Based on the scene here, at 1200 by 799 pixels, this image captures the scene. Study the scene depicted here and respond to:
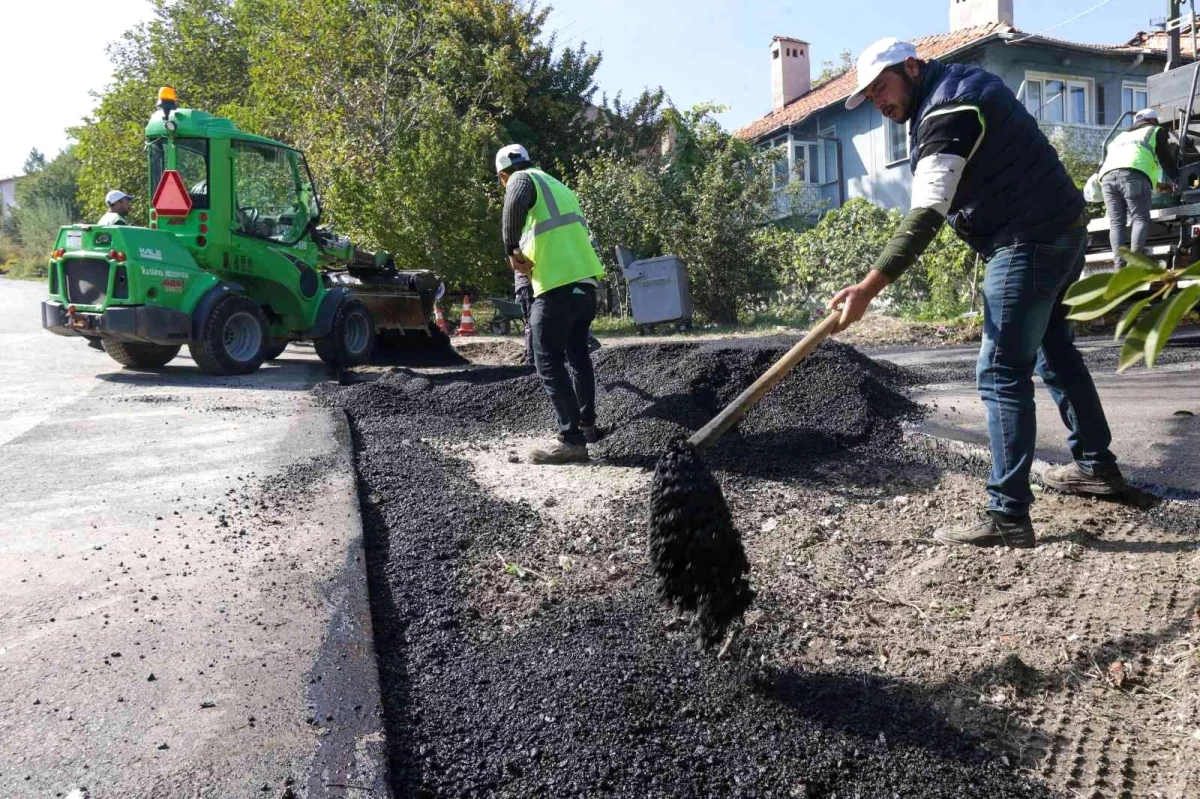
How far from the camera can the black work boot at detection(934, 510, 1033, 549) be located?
10.8 ft

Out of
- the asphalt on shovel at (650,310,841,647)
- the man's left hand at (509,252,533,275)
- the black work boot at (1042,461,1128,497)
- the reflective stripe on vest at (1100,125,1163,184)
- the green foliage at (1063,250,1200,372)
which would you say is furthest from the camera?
the reflective stripe on vest at (1100,125,1163,184)

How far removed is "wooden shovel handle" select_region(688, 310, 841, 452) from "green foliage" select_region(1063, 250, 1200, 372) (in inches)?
66.3

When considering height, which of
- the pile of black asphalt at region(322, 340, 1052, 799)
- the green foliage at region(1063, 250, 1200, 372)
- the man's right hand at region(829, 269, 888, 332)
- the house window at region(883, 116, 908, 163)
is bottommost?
the pile of black asphalt at region(322, 340, 1052, 799)

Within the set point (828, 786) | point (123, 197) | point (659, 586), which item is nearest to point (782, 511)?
point (659, 586)

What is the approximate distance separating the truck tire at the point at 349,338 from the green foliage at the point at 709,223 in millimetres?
7334

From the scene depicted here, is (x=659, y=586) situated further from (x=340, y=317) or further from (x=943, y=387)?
(x=340, y=317)

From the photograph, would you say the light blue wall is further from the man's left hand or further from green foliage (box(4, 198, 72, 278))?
green foliage (box(4, 198, 72, 278))

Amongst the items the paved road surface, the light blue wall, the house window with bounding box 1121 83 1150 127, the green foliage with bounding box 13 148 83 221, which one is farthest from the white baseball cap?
the green foliage with bounding box 13 148 83 221

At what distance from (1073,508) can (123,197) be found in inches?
418

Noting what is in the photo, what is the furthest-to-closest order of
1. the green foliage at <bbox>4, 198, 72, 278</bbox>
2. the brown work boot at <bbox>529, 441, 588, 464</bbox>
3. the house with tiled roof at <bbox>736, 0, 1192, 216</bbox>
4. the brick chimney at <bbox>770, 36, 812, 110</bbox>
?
the green foliage at <bbox>4, 198, 72, 278</bbox> < the brick chimney at <bbox>770, 36, 812, 110</bbox> < the house with tiled roof at <bbox>736, 0, 1192, 216</bbox> < the brown work boot at <bbox>529, 441, 588, 464</bbox>

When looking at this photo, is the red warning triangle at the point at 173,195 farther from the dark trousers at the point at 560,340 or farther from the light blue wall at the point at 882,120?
the light blue wall at the point at 882,120

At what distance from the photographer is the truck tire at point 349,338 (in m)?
10.6

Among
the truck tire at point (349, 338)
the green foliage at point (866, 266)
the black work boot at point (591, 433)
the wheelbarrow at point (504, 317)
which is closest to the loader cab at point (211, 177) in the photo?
the truck tire at point (349, 338)

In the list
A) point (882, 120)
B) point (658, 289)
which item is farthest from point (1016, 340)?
point (882, 120)
